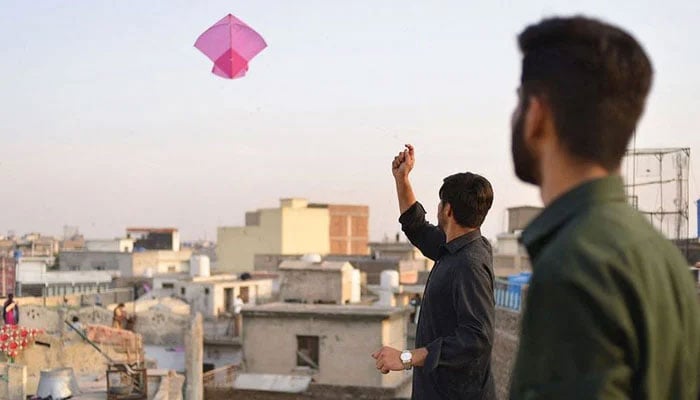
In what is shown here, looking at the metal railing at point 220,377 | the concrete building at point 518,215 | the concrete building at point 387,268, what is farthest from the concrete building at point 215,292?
the concrete building at point 518,215

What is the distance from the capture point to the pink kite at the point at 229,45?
8.20 metres

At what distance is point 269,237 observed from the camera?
174ft

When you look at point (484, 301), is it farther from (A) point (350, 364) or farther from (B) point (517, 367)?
(A) point (350, 364)

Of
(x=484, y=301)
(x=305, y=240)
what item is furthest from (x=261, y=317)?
(x=305, y=240)

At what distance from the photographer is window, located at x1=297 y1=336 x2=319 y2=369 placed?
21.5 meters

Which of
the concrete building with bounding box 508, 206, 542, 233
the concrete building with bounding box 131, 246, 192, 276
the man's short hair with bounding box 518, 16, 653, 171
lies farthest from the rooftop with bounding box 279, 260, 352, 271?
the man's short hair with bounding box 518, 16, 653, 171

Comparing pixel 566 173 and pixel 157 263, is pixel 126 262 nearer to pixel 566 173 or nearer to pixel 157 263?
pixel 157 263

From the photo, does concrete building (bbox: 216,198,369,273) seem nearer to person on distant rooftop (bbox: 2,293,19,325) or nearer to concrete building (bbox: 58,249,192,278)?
concrete building (bbox: 58,249,192,278)

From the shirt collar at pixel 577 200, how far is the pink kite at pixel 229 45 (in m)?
6.71

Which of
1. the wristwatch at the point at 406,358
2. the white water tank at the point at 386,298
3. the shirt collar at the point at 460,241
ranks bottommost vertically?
the white water tank at the point at 386,298

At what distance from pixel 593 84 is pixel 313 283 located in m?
25.6

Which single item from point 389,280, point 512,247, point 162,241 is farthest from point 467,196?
point 162,241

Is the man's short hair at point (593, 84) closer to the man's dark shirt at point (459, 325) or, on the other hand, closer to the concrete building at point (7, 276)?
the man's dark shirt at point (459, 325)

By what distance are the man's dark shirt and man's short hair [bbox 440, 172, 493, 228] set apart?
0.28ft
